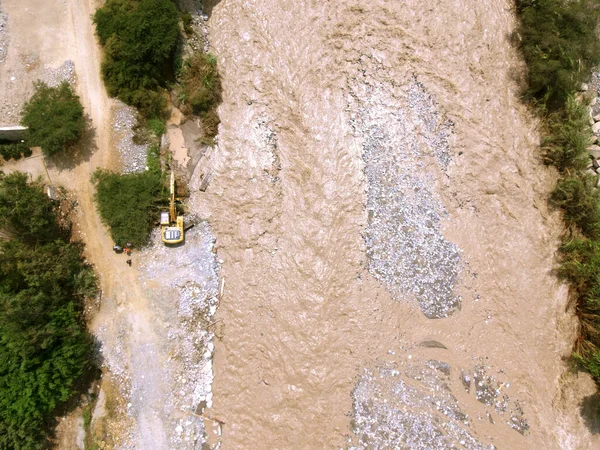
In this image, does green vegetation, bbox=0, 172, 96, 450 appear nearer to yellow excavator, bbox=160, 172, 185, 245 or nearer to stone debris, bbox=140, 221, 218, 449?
stone debris, bbox=140, 221, 218, 449

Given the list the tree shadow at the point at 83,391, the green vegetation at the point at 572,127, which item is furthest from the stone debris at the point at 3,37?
the green vegetation at the point at 572,127

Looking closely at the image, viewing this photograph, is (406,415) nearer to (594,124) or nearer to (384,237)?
(384,237)

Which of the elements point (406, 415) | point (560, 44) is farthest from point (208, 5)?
point (406, 415)

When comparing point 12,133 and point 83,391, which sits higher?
point 12,133

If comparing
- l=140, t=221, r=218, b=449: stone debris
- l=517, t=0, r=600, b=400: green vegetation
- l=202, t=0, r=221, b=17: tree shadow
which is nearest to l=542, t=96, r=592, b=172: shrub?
l=517, t=0, r=600, b=400: green vegetation

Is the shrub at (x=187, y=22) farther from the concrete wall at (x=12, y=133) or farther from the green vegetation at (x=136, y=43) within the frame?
the concrete wall at (x=12, y=133)
